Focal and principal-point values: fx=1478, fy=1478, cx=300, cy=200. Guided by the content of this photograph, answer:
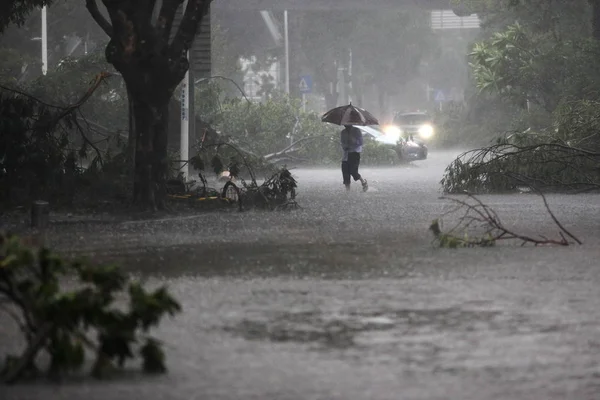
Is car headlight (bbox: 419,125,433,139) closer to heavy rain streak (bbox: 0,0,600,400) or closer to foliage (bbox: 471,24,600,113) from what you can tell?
heavy rain streak (bbox: 0,0,600,400)

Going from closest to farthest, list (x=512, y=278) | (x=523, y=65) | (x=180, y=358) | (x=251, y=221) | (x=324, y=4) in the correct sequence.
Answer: (x=180, y=358), (x=512, y=278), (x=251, y=221), (x=523, y=65), (x=324, y=4)

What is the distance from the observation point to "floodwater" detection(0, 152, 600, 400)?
8.46m

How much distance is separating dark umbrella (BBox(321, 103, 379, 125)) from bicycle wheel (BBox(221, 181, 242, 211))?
22.8 feet

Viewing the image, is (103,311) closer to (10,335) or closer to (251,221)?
(10,335)

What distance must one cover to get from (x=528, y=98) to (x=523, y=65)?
144 centimetres

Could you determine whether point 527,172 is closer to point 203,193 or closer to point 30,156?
point 203,193

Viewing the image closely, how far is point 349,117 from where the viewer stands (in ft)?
105

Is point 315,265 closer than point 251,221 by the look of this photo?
Yes

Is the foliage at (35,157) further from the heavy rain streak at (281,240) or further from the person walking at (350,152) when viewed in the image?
the person walking at (350,152)

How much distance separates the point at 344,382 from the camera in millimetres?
8523

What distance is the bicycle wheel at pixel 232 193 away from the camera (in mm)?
24447

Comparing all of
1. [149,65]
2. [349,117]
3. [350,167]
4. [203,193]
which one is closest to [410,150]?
[350,167]

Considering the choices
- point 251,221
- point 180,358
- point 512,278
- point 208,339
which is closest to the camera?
point 180,358

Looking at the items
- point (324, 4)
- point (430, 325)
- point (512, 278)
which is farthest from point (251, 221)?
point (324, 4)
